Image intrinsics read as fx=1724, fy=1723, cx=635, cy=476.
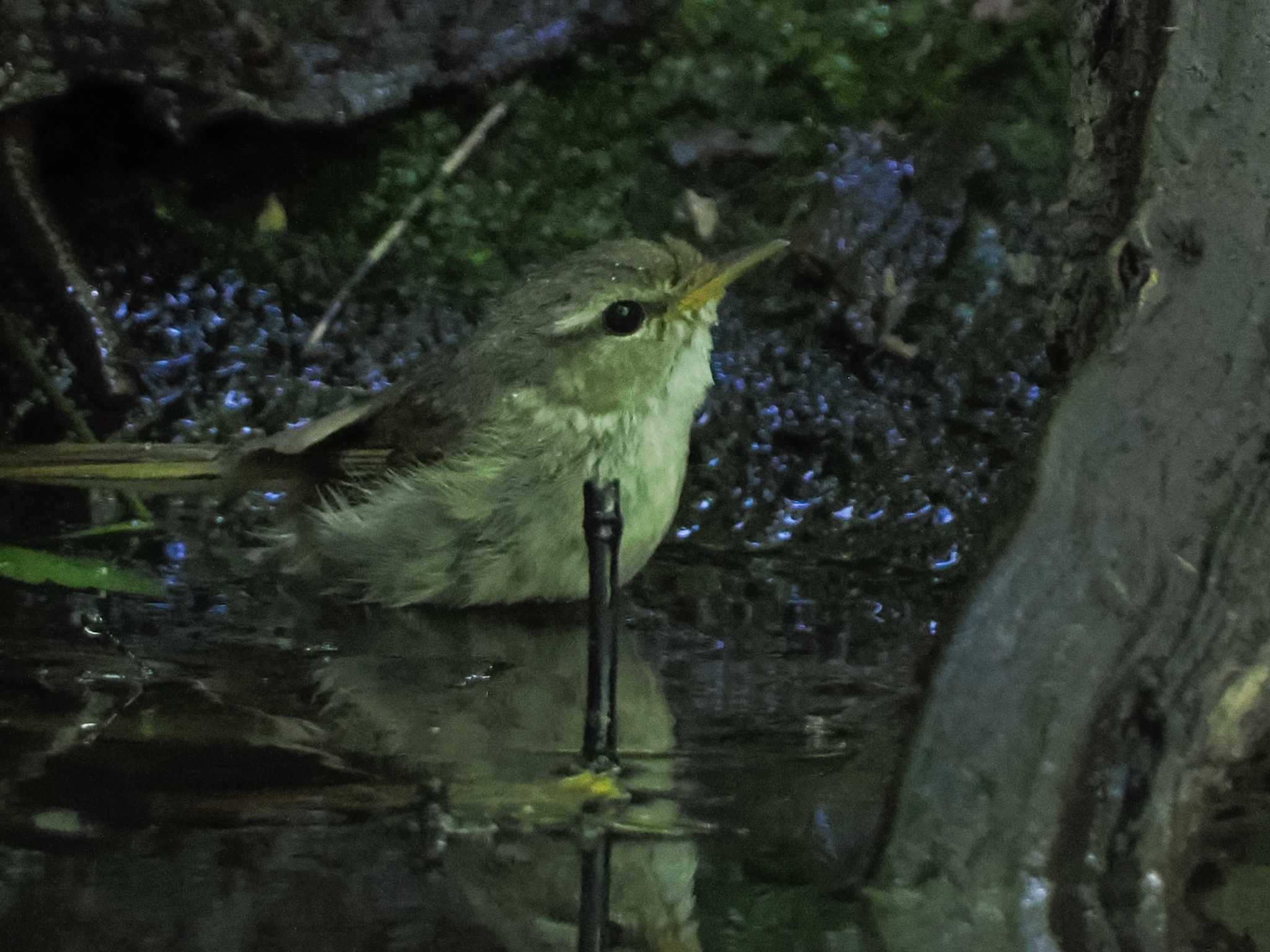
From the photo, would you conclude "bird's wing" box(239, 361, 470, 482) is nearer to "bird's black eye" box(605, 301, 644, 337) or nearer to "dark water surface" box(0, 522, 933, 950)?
"dark water surface" box(0, 522, 933, 950)

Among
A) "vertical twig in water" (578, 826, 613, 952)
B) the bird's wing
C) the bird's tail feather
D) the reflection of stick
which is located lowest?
"vertical twig in water" (578, 826, 613, 952)

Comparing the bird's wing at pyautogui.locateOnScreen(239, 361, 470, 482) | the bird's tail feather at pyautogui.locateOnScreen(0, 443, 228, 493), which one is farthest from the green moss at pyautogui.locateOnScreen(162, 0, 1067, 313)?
the bird's tail feather at pyautogui.locateOnScreen(0, 443, 228, 493)

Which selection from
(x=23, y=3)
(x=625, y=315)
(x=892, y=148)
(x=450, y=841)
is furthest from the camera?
(x=892, y=148)

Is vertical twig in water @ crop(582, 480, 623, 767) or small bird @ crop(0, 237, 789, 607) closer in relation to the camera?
vertical twig in water @ crop(582, 480, 623, 767)

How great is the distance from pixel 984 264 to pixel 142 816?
337cm

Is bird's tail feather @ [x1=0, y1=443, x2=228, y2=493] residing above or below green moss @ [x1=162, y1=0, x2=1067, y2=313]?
below

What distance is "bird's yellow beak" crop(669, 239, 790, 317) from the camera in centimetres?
446

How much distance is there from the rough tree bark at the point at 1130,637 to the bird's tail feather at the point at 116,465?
244 cm

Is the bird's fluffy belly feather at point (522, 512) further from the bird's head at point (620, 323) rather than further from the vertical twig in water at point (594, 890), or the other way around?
the vertical twig in water at point (594, 890)

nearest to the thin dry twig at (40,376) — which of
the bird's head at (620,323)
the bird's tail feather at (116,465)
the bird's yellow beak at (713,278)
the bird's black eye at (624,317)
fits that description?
the bird's tail feather at (116,465)

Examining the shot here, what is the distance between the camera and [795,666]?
3.95 metres

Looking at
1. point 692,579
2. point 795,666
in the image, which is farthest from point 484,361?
point 795,666

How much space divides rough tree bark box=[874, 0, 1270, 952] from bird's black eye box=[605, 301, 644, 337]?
5.25 ft

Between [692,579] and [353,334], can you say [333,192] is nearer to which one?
[353,334]
